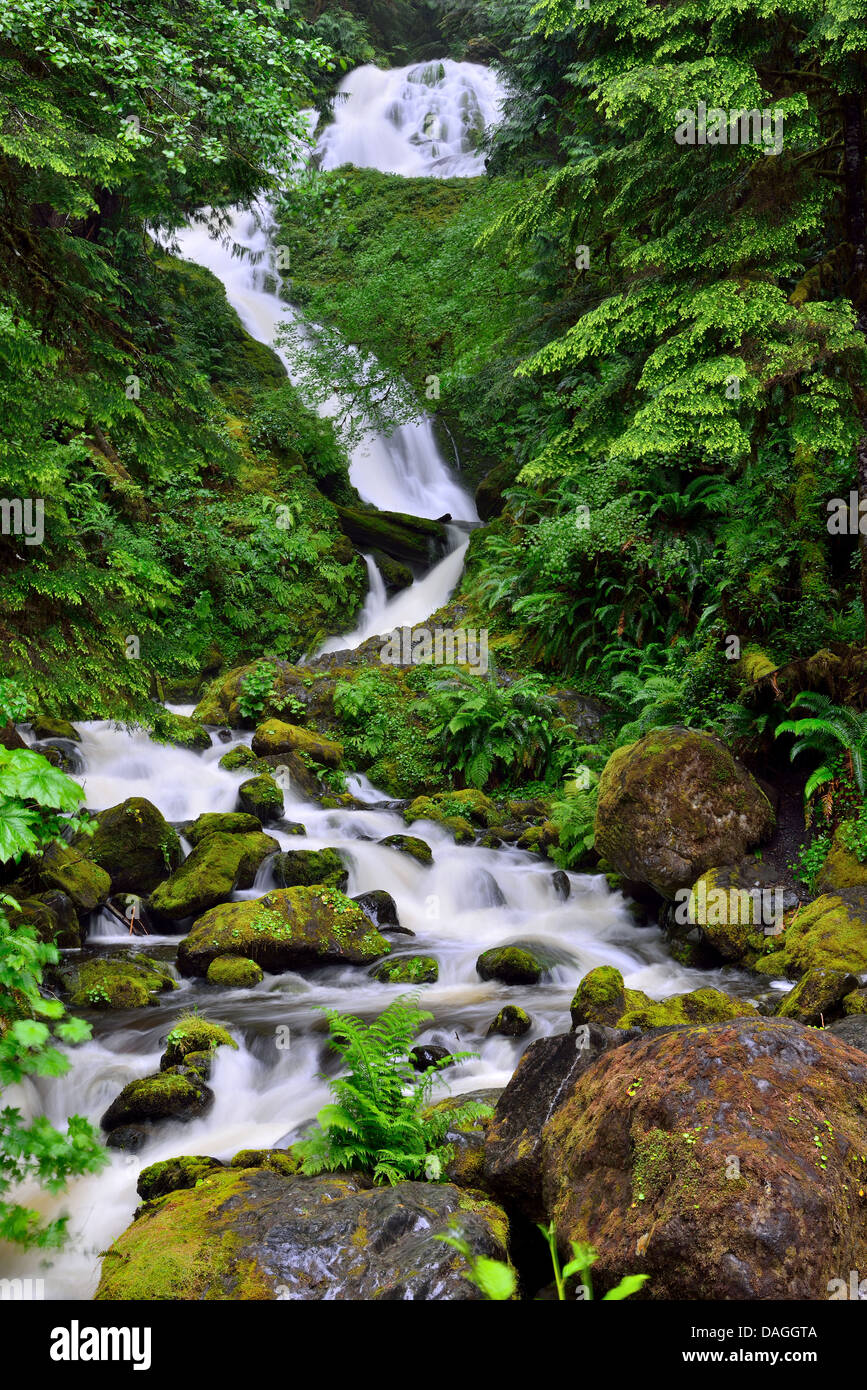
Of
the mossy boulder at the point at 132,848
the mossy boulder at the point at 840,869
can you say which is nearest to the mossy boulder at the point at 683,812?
the mossy boulder at the point at 840,869

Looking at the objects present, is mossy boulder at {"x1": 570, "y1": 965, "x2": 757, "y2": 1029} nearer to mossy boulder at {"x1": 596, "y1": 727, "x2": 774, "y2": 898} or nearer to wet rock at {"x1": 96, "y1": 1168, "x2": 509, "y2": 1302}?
wet rock at {"x1": 96, "y1": 1168, "x2": 509, "y2": 1302}

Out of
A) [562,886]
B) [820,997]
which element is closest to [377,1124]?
[820,997]

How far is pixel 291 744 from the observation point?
527 inches

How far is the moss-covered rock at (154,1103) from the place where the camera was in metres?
5.35

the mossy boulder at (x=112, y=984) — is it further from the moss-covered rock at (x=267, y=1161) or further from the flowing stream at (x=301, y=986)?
the moss-covered rock at (x=267, y=1161)

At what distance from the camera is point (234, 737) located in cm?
1388

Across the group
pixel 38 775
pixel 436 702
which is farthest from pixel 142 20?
pixel 436 702

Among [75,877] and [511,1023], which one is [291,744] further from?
[511,1023]

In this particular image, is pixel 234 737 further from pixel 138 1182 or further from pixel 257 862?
pixel 138 1182

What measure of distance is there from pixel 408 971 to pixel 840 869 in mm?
3877

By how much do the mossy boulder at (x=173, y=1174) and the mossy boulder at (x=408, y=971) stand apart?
10.6 ft
